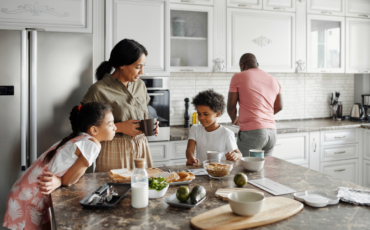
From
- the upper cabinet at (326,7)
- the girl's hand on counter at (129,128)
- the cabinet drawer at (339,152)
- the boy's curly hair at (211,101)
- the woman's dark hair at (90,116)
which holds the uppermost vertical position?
the upper cabinet at (326,7)

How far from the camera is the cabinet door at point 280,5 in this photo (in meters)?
3.52

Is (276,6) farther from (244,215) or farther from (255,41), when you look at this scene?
(244,215)

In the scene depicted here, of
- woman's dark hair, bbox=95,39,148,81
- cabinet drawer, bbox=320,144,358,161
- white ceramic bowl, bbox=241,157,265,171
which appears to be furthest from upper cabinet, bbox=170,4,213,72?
white ceramic bowl, bbox=241,157,265,171

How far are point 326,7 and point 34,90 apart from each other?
3.28 metres

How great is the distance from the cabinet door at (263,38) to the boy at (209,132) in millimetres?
1374

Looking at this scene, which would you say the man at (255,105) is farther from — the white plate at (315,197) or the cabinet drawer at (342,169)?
the cabinet drawer at (342,169)

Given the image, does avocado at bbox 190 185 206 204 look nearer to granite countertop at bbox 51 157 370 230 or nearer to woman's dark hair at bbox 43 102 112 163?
granite countertop at bbox 51 157 370 230

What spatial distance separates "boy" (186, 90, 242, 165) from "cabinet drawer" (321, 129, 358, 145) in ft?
6.18

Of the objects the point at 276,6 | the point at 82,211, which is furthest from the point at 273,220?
the point at 276,6

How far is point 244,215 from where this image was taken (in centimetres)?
109

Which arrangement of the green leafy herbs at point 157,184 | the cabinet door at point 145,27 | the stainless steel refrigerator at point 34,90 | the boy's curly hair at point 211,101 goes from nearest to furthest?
the green leafy herbs at point 157,184, the boy's curly hair at point 211,101, the stainless steel refrigerator at point 34,90, the cabinet door at point 145,27

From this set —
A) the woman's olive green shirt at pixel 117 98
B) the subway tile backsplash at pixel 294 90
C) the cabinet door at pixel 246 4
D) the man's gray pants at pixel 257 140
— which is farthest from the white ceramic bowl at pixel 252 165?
the cabinet door at pixel 246 4

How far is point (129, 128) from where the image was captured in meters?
1.85

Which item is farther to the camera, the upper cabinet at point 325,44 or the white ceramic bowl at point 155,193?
the upper cabinet at point 325,44
